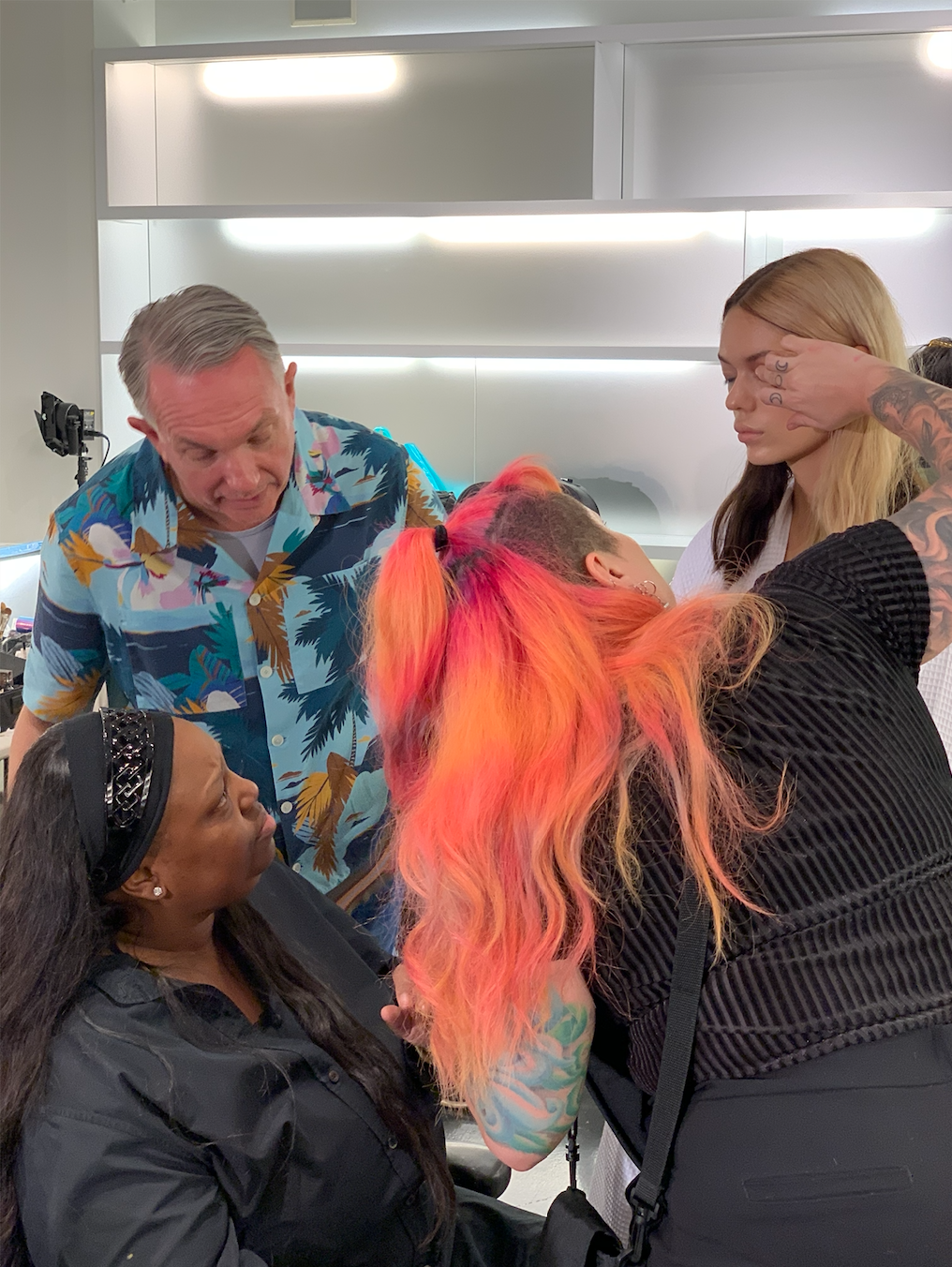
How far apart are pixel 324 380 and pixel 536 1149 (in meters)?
3.49

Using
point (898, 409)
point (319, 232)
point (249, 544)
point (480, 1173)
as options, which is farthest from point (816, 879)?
point (319, 232)

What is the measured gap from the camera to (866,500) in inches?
64.9

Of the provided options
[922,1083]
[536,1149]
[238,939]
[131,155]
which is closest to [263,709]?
[238,939]

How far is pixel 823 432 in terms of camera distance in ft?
5.44

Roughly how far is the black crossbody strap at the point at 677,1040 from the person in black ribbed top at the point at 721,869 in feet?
0.04

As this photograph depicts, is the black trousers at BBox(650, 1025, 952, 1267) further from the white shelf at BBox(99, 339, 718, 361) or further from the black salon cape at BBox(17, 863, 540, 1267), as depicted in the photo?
the white shelf at BBox(99, 339, 718, 361)

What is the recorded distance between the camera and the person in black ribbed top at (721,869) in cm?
86

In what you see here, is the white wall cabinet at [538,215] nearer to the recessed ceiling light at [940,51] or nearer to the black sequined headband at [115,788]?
the recessed ceiling light at [940,51]

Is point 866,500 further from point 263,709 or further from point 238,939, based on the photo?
point 238,939

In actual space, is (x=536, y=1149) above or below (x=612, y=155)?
below

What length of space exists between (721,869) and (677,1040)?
136mm

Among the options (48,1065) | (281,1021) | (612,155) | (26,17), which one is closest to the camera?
(48,1065)

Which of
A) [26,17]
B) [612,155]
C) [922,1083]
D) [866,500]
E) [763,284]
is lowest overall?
[922,1083]

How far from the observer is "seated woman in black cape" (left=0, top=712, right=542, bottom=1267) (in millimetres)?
1015
